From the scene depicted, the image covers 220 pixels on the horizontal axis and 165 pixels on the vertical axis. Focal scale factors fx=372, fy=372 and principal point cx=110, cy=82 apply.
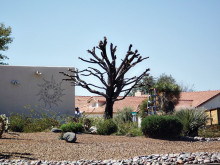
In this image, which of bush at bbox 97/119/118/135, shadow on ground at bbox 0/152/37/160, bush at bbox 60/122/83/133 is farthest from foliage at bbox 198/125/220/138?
shadow on ground at bbox 0/152/37/160

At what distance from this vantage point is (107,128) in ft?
58.6

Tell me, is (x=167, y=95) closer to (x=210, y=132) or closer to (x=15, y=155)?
(x=210, y=132)

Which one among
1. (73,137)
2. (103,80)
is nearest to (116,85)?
(103,80)

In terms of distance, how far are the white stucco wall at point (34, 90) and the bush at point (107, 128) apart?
23.6 feet

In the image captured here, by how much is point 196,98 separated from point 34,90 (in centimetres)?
1817

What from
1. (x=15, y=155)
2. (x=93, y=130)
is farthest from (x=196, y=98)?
(x=15, y=155)

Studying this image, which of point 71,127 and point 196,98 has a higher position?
point 196,98

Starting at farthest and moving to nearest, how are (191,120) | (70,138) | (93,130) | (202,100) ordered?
(202,100) < (191,120) < (93,130) < (70,138)

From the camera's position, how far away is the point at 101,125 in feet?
59.1

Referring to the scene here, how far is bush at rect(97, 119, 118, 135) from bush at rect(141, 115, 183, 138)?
5.40 ft

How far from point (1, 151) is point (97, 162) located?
Result: 3310mm

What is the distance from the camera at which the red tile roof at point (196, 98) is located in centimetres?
3525

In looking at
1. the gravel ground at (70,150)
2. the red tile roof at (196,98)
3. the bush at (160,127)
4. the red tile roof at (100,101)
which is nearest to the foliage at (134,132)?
the bush at (160,127)

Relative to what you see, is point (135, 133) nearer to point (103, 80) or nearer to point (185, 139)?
point (185, 139)
